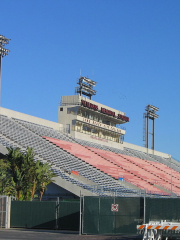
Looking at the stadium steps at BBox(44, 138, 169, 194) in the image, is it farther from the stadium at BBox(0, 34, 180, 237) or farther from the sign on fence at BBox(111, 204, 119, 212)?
the sign on fence at BBox(111, 204, 119, 212)

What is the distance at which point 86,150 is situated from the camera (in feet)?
194

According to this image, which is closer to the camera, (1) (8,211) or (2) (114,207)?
(2) (114,207)

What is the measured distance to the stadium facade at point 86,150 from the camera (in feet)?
143

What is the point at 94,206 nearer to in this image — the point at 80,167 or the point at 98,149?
the point at 80,167

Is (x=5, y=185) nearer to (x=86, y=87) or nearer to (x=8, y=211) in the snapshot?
(x=8, y=211)

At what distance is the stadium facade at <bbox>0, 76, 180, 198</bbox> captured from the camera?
143 feet

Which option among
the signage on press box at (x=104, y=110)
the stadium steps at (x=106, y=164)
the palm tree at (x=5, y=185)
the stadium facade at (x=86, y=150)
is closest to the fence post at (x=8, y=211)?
the palm tree at (x=5, y=185)

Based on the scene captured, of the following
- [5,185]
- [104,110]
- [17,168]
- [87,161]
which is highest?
[104,110]

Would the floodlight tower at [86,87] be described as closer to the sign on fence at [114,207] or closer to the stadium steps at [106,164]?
the stadium steps at [106,164]

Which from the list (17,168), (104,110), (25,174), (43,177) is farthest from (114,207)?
(104,110)

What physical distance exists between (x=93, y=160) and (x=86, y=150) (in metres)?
4.43

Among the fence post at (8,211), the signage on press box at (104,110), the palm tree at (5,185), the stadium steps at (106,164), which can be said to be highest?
the signage on press box at (104,110)

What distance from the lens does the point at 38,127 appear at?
195 ft

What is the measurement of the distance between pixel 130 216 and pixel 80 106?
4050cm
